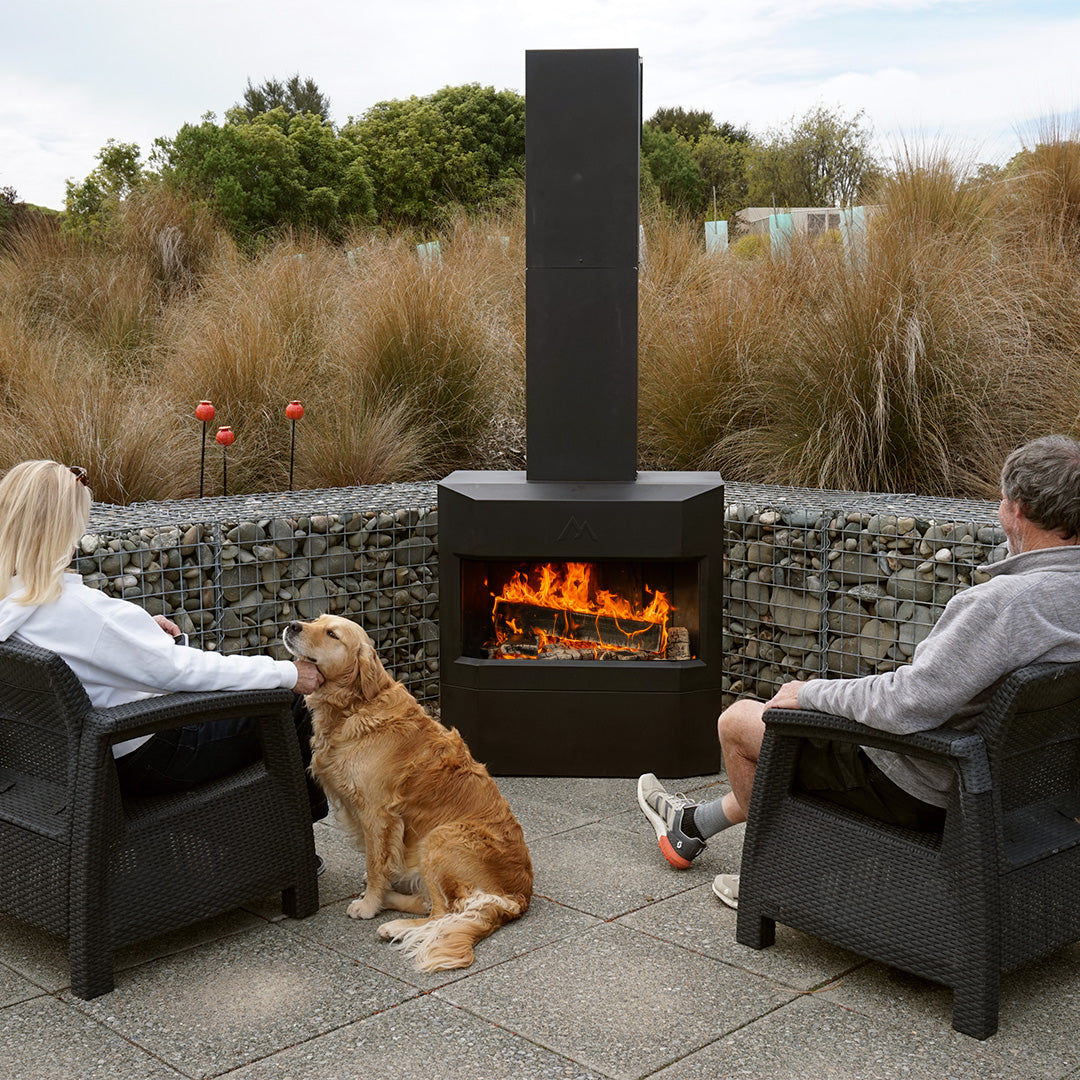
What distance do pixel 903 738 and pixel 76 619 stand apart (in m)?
2.07

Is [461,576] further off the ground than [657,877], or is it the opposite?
[461,576]

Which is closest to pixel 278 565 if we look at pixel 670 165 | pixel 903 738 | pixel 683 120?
pixel 903 738

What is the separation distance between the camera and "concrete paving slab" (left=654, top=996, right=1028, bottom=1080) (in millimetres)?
2535

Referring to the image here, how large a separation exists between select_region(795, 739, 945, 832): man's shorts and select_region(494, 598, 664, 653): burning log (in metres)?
1.68

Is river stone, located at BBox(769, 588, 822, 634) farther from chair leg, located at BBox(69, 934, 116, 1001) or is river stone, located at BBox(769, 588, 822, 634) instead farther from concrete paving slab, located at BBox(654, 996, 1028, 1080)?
chair leg, located at BBox(69, 934, 116, 1001)

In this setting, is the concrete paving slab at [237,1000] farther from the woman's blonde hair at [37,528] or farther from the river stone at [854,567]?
the river stone at [854,567]

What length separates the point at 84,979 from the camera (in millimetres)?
2836

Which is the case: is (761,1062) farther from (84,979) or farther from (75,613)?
(75,613)

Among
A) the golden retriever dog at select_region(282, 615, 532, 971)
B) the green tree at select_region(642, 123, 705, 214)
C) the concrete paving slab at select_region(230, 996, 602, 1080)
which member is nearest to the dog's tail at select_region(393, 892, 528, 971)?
the golden retriever dog at select_region(282, 615, 532, 971)

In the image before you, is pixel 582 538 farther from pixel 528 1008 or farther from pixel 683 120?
pixel 683 120

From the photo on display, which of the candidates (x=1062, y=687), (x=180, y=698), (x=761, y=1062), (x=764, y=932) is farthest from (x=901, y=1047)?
(x=180, y=698)

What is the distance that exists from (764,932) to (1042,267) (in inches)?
207

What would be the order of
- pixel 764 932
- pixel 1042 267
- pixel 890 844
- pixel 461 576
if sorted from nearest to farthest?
pixel 890 844, pixel 764 932, pixel 461 576, pixel 1042 267

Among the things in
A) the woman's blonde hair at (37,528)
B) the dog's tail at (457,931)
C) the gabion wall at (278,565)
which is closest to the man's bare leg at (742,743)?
the dog's tail at (457,931)
